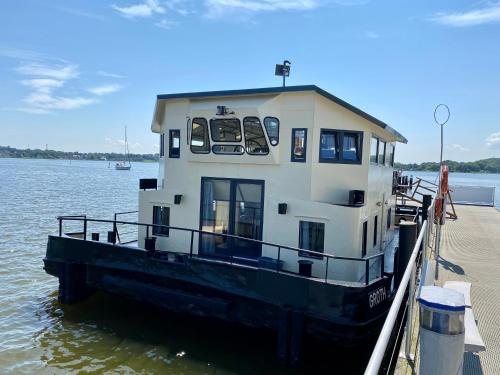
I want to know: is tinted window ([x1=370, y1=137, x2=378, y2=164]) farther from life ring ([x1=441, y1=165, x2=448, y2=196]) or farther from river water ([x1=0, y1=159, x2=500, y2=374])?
river water ([x1=0, y1=159, x2=500, y2=374])

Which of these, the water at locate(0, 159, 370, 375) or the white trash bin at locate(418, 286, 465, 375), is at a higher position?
the white trash bin at locate(418, 286, 465, 375)

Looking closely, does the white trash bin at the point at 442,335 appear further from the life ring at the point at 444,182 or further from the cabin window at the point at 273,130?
the life ring at the point at 444,182

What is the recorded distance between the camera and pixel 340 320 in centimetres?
812

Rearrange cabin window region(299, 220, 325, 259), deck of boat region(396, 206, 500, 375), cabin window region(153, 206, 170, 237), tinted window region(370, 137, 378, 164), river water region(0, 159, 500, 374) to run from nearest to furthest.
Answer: deck of boat region(396, 206, 500, 375) < river water region(0, 159, 500, 374) < cabin window region(299, 220, 325, 259) < tinted window region(370, 137, 378, 164) < cabin window region(153, 206, 170, 237)

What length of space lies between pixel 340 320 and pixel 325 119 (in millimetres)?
4491

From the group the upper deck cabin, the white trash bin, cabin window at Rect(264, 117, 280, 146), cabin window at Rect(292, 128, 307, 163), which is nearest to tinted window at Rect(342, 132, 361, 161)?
the upper deck cabin

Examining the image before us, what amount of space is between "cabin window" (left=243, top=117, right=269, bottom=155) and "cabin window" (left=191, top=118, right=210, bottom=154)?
114 cm

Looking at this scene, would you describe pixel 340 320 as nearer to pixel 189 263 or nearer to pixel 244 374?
pixel 244 374

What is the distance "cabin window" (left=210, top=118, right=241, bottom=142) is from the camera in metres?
10.3

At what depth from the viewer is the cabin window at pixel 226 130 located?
33.9ft

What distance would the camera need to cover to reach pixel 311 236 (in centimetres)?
980

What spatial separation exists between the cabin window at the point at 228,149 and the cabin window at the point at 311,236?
2317 millimetres

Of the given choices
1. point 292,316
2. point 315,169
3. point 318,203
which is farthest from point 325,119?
point 292,316

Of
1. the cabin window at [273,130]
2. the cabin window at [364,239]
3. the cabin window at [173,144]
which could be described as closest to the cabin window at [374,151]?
the cabin window at [364,239]
